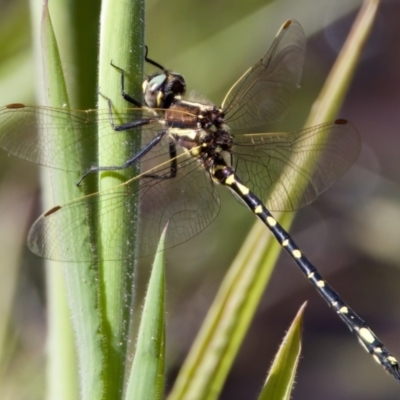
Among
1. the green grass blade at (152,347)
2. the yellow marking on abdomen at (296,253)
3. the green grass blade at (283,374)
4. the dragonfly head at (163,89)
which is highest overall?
the dragonfly head at (163,89)

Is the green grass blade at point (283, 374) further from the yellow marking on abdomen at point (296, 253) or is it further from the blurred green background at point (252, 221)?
the yellow marking on abdomen at point (296, 253)

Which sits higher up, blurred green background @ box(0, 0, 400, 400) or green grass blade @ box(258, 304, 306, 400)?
blurred green background @ box(0, 0, 400, 400)

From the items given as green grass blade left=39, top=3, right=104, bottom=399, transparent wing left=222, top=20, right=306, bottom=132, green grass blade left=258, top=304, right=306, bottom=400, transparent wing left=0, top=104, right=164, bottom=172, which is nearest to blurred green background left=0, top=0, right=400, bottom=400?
transparent wing left=0, top=104, right=164, bottom=172

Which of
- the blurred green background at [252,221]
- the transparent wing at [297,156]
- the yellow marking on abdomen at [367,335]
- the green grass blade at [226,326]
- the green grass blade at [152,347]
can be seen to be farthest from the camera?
the blurred green background at [252,221]

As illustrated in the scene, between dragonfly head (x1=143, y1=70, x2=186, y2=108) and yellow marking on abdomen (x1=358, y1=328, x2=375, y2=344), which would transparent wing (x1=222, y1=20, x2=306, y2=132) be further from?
yellow marking on abdomen (x1=358, y1=328, x2=375, y2=344)

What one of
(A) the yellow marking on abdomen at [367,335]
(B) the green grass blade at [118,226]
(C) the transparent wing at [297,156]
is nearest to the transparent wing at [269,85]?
(C) the transparent wing at [297,156]

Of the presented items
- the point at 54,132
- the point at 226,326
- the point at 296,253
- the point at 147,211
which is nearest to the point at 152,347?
the point at 226,326
